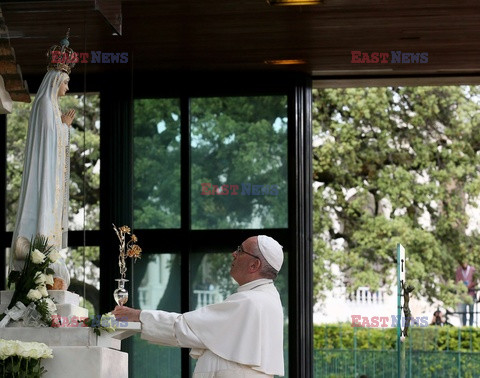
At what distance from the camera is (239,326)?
6.75m

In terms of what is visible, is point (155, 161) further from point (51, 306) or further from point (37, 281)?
point (51, 306)

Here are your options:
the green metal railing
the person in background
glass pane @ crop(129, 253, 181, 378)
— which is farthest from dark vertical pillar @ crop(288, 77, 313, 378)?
the person in background

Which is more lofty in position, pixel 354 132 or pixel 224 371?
pixel 354 132

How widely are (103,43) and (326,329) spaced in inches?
312

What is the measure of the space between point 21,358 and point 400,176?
493 inches

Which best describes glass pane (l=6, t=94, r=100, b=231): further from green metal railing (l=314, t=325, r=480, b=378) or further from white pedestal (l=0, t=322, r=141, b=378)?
white pedestal (l=0, t=322, r=141, b=378)

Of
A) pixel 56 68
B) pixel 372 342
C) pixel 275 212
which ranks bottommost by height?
pixel 372 342

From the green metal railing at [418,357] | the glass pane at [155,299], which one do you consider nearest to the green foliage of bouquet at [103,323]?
the glass pane at [155,299]

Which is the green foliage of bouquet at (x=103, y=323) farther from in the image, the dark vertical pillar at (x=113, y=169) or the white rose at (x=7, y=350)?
the dark vertical pillar at (x=113, y=169)

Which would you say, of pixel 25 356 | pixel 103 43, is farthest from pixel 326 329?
pixel 25 356

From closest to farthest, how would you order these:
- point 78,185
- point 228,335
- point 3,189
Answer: point 228,335
point 3,189
point 78,185

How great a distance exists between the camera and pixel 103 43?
11039 millimetres

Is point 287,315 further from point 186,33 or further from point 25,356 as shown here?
point 25,356

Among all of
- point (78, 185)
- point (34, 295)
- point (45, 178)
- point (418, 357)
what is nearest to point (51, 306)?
point (34, 295)
